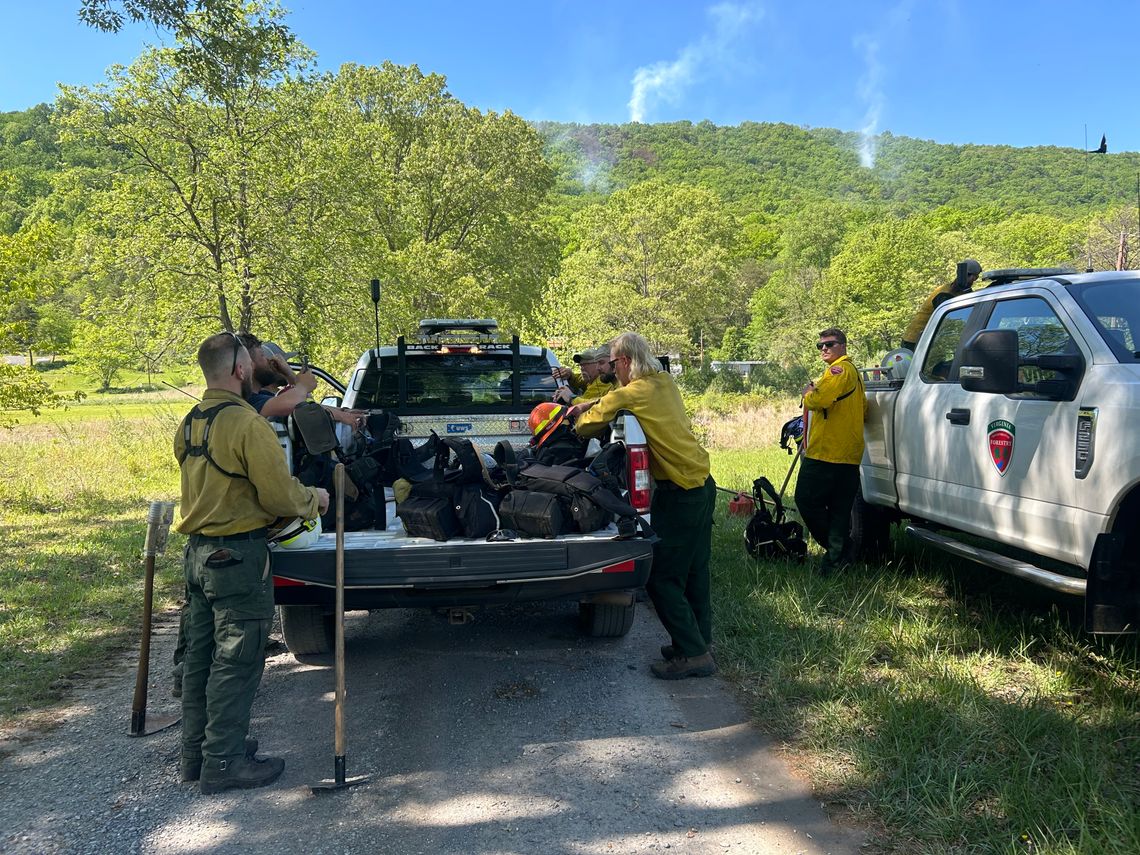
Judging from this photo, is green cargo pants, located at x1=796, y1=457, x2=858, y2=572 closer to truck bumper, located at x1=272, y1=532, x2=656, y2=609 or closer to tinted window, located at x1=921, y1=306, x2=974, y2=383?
tinted window, located at x1=921, y1=306, x2=974, y2=383

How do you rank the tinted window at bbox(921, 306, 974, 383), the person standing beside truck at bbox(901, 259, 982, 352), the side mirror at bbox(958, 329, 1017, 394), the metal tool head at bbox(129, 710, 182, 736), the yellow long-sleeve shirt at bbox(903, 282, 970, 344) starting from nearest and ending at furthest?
1. the side mirror at bbox(958, 329, 1017, 394)
2. the metal tool head at bbox(129, 710, 182, 736)
3. the tinted window at bbox(921, 306, 974, 383)
4. the person standing beside truck at bbox(901, 259, 982, 352)
5. the yellow long-sleeve shirt at bbox(903, 282, 970, 344)

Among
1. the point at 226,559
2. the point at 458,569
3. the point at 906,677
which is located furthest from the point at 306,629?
the point at 906,677

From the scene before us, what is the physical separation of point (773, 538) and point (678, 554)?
2.33 metres

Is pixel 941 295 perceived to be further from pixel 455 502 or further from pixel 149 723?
pixel 149 723

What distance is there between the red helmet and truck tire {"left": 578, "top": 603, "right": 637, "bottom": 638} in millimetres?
1146

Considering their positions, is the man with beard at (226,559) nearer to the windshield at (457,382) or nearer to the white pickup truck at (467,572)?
the white pickup truck at (467,572)

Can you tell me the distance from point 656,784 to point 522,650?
193 cm

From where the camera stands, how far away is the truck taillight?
4543 mm

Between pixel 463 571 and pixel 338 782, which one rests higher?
pixel 463 571

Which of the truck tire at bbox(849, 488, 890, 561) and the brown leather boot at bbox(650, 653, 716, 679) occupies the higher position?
the truck tire at bbox(849, 488, 890, 561)

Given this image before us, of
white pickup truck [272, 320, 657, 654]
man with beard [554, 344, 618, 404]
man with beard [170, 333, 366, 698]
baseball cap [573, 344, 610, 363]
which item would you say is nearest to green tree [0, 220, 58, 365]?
white pickup truck [272, 320, 657, 654]

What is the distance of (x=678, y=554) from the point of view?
15.4 ft

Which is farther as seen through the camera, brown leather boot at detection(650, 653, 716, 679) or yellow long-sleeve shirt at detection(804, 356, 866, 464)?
yellow long-sleeve shirt at detection(804, 356, 866, 464)

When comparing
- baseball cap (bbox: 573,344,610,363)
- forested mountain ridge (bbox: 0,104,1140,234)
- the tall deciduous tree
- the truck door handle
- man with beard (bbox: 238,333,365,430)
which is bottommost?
the truck door handle
